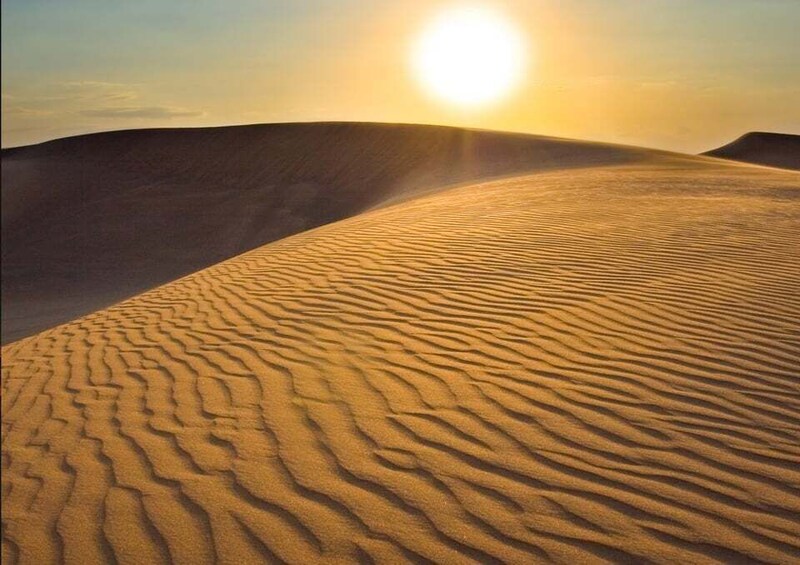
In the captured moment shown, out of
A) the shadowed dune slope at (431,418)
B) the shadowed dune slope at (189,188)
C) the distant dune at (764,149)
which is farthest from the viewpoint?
the distant dune at (764,149)

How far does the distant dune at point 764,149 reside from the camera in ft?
153

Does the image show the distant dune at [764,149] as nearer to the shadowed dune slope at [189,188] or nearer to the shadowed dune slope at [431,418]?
the shadowed dune slope at [189,188]

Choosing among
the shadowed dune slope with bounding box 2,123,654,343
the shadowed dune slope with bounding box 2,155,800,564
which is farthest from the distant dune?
the shadowed dune slope with bounding box 2,155,800,564

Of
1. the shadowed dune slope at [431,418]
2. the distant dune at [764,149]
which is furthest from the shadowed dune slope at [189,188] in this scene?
the distant dune at [764,149]

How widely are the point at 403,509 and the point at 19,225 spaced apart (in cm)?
2955

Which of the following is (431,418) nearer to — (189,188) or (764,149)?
(189,188)

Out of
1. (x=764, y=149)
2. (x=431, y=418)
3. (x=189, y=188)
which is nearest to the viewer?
(x=431, y=418)

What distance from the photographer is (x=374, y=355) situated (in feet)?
16.6

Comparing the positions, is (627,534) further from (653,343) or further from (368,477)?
(653,343)

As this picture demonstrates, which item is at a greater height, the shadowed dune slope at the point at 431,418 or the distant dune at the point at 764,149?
the distant dune at the point at 764,149

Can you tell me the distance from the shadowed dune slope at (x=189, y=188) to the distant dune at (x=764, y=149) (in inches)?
841

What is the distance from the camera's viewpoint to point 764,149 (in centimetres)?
5041

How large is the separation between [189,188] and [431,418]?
2953 cm

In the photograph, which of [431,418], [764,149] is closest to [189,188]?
[431,418]
